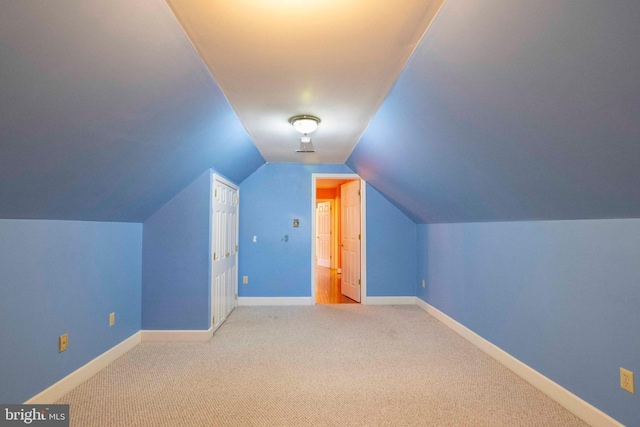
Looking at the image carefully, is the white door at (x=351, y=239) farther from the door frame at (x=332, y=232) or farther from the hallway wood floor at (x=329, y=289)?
the door frame at (x=332, y=232)

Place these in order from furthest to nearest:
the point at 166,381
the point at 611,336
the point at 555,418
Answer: the point at 166,381 → the point at 555,418 → the point at 611,336

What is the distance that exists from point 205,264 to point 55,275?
145cm

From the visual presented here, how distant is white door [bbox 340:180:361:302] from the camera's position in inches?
214

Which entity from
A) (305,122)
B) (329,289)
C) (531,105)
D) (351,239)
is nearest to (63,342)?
(305,122)

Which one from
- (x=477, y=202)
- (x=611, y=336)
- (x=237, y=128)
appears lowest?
(x=611, y=336)

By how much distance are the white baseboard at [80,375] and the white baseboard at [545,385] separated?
11.7ft

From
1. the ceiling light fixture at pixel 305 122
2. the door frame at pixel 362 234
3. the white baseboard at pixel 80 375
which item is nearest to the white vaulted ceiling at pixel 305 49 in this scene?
the ceiling light fixture at pixel 305 122

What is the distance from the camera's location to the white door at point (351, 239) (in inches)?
214

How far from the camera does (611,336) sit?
6.53ft

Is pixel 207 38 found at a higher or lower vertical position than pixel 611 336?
higher

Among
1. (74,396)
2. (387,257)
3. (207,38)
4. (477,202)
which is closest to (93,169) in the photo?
(207,38)

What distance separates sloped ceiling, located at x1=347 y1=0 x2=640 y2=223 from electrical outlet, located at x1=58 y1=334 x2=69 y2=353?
121 inches

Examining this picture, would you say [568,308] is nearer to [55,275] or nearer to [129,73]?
[129,73]

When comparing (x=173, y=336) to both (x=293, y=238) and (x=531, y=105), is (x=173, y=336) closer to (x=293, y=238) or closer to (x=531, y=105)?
(x=293, y=238)
